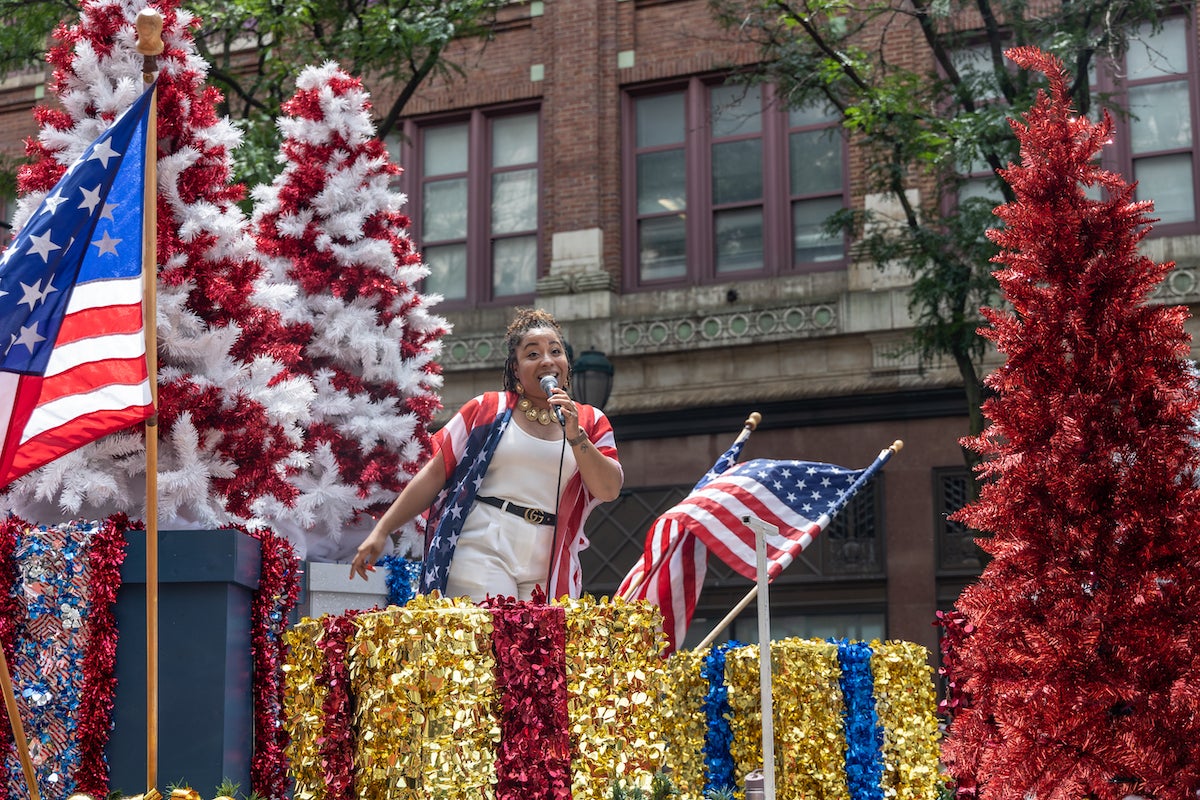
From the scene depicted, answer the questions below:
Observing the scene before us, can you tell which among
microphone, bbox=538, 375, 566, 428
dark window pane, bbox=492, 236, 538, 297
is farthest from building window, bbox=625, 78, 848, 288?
microphone, bbox=538, 375, 566, 428

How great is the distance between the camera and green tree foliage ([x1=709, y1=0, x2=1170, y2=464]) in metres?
14.3

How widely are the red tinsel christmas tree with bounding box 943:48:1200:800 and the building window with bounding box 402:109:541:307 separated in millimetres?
15634

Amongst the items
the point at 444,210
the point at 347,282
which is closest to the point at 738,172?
the point at 444,210

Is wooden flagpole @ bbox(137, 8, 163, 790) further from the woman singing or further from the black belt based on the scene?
the black belt

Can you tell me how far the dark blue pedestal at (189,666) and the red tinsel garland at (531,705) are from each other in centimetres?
172

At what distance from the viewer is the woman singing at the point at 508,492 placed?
629 cm

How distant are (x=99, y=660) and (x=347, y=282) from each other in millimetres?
3999

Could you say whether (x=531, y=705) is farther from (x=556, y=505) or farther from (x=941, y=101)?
(x=941, y=101)

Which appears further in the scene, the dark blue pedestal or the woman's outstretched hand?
the woman's outstretched hand

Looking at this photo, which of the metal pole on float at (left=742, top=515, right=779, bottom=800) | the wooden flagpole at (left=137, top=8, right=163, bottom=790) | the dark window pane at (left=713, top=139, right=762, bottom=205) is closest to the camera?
the metal pole on float at (left=742, top=515, right=779, bottom=800)

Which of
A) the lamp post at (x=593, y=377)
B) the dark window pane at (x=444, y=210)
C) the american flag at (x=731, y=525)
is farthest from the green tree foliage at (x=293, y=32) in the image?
the american flag at (x=731, y=525)

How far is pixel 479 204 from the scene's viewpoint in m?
20.8

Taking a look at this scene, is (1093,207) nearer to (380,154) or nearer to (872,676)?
(872,676)

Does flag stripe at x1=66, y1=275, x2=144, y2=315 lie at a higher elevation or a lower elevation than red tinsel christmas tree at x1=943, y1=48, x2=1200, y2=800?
higher
